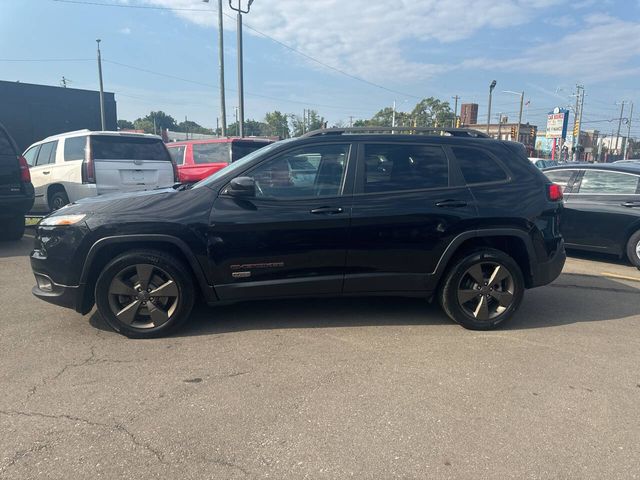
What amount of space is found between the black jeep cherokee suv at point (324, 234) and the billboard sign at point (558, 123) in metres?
53.4

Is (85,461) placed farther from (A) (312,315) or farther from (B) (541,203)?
(B) (541,203)

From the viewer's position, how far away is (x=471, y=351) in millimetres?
3838

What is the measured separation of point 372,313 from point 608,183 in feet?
17.5

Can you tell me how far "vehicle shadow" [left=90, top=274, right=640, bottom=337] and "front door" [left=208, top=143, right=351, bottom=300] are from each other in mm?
424

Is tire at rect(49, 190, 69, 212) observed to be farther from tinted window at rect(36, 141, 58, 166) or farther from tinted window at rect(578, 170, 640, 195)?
tinted window at rect(578, 170, 640, 195)

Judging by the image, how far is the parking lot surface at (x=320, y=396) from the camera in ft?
8.01

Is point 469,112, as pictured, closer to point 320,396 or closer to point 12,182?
point 12,182

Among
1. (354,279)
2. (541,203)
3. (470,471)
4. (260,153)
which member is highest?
(260,153)

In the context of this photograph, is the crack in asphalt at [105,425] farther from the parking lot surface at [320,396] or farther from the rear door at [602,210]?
the rear door at [602,210]

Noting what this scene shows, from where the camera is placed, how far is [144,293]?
388 centimetres

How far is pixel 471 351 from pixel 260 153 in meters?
2.51

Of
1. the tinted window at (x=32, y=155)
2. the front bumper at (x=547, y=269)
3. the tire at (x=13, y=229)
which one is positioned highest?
the tinted window at (x=32, y=155)

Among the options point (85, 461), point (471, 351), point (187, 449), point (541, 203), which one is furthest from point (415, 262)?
point (85, 461)

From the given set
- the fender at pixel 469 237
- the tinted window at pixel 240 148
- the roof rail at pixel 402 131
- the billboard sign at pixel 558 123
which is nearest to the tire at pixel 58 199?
the tinted window at pixel 240 148
